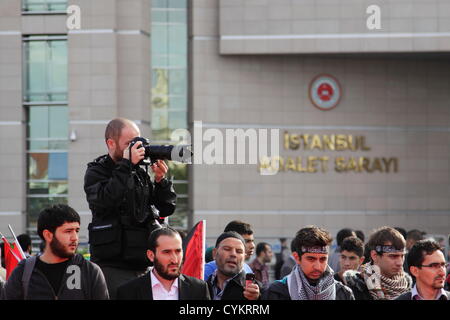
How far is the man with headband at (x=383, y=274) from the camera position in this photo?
8.25 m

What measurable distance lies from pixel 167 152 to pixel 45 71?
2795 cm

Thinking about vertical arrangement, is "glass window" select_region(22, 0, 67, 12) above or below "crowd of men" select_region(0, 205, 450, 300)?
above

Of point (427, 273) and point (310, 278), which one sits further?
point (427, 273)

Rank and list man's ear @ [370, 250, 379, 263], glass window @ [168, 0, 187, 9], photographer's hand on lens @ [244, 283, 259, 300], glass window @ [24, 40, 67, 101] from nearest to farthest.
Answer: photographer's hand on lens @ [244, 283, 259, 300], man's ear @ [370, 250, 379, 263], glass window @ [24, 40, 67, 101], glass window @ [168, 0, 187, 9]

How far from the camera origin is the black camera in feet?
23.4

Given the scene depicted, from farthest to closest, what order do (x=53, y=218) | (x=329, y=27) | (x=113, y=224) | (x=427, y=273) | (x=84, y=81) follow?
(x=84, y=81) → (x=329, y=27) → (x=113, y=224) → (x=427, y=273) → (x=53, y=218)

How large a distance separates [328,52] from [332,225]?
5.91 m

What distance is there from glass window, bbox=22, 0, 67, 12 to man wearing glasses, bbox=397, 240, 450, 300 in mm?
27792

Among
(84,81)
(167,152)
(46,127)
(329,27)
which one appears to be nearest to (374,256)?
(167,152)

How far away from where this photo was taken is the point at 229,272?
845cm

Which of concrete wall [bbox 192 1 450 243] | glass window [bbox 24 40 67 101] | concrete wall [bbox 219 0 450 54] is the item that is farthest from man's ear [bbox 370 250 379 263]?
glass window [bbox 24 40 67 101]

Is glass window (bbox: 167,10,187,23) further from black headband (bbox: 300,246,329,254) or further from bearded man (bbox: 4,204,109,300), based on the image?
bearded man (bbox: 4,204,109,300)

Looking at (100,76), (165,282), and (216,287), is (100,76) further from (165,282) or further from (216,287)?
(165,282)

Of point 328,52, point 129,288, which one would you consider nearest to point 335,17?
point 328,52
